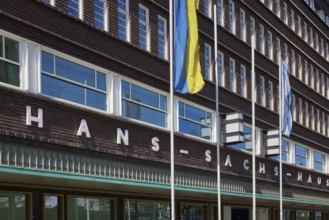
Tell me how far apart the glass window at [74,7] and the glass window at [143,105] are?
2888 millimetres

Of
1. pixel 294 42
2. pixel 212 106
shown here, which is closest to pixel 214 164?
pixel 212 106

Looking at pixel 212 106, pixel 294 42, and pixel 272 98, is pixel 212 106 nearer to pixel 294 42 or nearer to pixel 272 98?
pixel 272 98

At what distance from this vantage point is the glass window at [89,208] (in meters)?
18.1

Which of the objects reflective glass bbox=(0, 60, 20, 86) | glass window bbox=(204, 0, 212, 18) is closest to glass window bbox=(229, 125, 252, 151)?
glass window bbox=(204, 0, 212, 18)

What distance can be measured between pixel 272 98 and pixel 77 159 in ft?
60.2

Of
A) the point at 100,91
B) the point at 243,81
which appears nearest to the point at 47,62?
the point at 100,91

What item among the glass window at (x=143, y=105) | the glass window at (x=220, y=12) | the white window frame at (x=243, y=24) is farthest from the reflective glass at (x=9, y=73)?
the white window frame at (x=243, y=24)

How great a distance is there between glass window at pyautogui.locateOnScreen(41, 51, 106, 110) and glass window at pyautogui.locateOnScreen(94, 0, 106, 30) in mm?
1527

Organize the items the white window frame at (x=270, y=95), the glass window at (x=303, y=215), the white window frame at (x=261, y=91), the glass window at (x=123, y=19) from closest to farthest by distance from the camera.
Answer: the glass window at (x=123, y=19) < the white window frame at (x=261, y=91) < the white window frame at (x=270, y=95) < the glass window at (x=303, y=215)

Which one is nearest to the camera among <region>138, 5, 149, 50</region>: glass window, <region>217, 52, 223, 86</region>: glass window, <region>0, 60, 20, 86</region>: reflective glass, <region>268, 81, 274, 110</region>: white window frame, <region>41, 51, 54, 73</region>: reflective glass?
<region>0, 60, 20, 86</region>: reflective glass

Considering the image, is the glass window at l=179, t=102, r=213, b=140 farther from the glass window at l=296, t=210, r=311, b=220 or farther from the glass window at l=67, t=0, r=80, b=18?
the glass window at l=296, t=210, r=311, b=220

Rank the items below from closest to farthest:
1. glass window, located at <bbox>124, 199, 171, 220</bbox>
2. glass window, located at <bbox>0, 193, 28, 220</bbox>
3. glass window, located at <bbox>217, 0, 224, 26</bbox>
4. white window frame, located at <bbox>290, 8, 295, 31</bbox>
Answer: glass window, located at <bbox>0, 193, 28, 220</bbox> → glass window, located at <bbox>124, 199, 171, 220</bbox> → glass window, located at <bbox>217, 0, 224, 26</bbox> → white window frame, located at <bbox>290, 8, 295, 31</bbox>

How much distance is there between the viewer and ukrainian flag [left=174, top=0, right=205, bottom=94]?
17.1m

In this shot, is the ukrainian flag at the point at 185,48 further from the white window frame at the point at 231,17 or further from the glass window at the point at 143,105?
the white window frame at the point at 231,17
